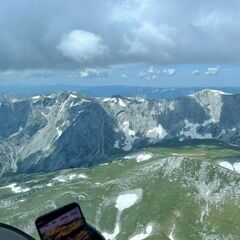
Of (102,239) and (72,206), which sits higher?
(72,206)

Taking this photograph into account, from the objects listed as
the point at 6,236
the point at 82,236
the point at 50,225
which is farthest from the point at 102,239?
the point at 6,236

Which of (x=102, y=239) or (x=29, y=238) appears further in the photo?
(x=102, y=239)

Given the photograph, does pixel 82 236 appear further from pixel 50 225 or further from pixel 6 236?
pixel 6 236

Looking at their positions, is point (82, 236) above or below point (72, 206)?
below

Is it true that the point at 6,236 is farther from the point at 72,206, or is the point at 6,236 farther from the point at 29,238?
the point at 72,206

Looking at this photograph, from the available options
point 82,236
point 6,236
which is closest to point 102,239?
point 82,236
